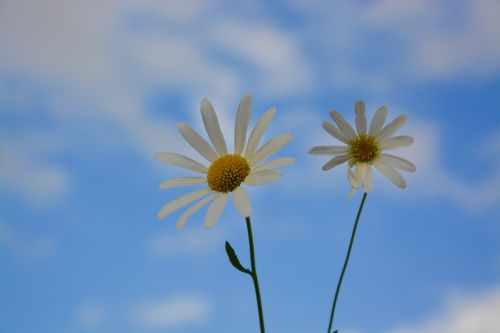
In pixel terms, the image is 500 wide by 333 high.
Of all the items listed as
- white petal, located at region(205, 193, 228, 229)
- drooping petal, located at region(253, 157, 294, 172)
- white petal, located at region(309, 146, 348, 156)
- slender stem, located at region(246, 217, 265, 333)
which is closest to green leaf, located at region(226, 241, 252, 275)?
slender stem, located at region(246, 217, 265, 333)

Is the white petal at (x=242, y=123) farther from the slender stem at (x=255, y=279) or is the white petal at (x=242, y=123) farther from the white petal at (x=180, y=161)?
the slender stem at (x=255, y=279)

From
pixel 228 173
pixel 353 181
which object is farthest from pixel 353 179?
pixel 228 173

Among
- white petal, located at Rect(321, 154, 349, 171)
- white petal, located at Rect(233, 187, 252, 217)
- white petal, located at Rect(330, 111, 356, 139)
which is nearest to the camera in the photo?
white petal, located at Rect(233, 187, 252, 217)

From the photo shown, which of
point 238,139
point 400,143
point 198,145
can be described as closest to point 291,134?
point 238,139

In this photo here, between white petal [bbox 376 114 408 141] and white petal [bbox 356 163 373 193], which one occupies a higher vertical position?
white petal [bbox 376 114 408 141]

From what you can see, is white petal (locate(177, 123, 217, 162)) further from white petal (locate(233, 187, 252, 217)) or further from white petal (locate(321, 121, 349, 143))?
white petal (locate(321, 121, 349, 143))

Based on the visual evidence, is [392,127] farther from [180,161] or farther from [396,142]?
[180,161]
